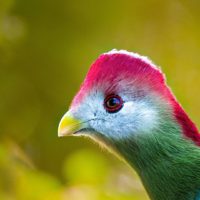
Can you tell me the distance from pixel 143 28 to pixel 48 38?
74cm

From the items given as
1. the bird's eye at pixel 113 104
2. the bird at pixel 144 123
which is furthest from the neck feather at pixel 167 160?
the bird's eye at pixel 113 104

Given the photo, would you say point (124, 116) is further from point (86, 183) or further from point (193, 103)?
point (193, 103)

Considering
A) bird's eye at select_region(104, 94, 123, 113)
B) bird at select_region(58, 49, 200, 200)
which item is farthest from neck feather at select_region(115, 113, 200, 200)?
bird's eye at select_region(104, 94, 123, 113)

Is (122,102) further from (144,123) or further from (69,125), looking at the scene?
(69,125)

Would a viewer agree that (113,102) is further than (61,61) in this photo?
No

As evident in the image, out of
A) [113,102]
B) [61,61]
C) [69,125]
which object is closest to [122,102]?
[113,102]

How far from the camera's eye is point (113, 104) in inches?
135

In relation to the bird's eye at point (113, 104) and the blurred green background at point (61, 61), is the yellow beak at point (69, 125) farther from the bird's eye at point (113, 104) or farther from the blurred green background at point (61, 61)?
the blurred green background at point (61, 61)

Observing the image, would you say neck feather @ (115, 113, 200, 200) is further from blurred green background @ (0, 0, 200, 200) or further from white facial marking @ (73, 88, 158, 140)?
blurred green background @ (0, 0, 200, 200)

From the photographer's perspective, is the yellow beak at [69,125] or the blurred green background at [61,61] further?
the blurred green background at [61,61]

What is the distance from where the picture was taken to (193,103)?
505cm

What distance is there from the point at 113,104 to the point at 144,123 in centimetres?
16

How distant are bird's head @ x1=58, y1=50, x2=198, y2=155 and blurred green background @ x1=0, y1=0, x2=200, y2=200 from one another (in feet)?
3.60

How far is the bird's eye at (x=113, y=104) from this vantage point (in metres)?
3.42
